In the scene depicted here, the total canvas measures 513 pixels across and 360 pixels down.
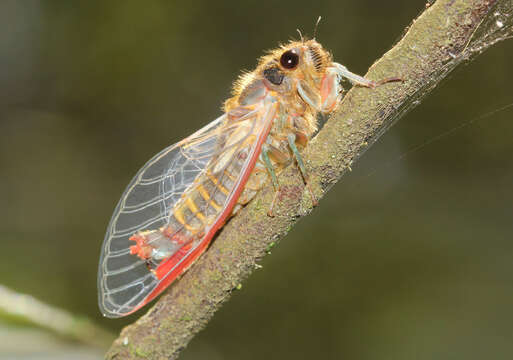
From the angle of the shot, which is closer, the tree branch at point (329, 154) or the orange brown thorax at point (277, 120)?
the tree branch at point (329, 154)

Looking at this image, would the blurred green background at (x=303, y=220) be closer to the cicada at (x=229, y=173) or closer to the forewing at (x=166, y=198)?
the cicada at (x=229, y=173)

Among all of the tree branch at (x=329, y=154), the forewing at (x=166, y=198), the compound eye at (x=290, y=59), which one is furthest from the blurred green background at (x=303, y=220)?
the tree branch at (x=329, y=154)

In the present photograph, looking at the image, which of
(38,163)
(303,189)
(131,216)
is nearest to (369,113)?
(303,189)

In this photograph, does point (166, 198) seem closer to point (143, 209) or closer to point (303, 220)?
point (143, 209)

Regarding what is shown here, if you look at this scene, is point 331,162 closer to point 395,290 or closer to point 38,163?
point 395,290

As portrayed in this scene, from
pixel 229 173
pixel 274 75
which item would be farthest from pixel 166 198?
pixel 274 75
